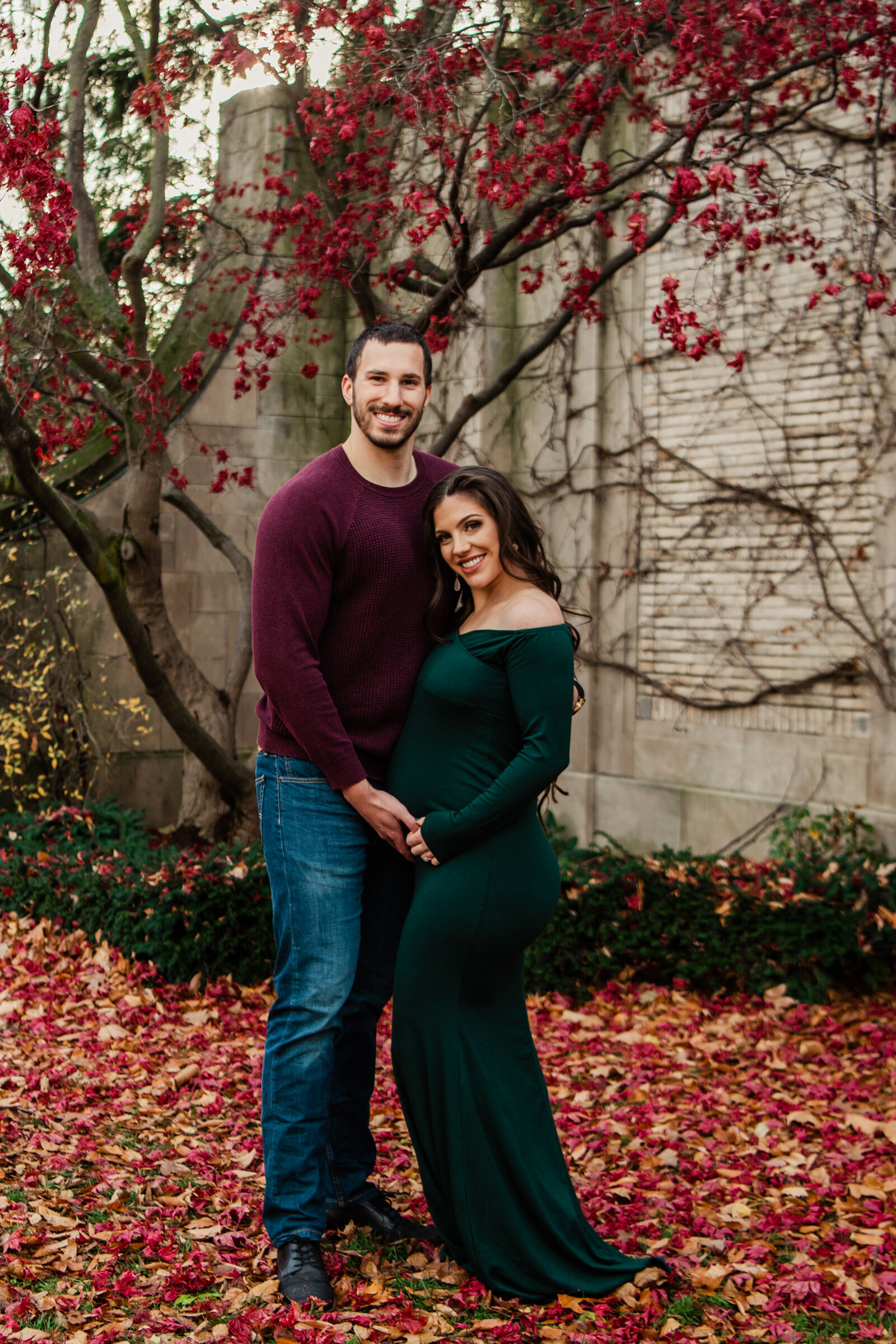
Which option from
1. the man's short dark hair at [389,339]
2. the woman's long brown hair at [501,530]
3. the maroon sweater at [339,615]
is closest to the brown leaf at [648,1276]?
the maroon sweater at [339,615]

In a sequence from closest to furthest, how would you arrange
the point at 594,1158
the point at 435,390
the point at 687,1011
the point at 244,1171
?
the point at 244,1171 < the point at 594,1158 < the point at 687,1011 < the point at 435,390

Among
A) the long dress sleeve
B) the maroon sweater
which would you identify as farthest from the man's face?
the long dress sleeve

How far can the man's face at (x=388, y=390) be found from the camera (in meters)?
2.77

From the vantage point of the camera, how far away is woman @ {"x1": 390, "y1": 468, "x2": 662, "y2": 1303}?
2.64m

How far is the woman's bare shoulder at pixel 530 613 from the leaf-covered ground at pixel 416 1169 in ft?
4.88

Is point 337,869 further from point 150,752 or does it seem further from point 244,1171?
point 150,752

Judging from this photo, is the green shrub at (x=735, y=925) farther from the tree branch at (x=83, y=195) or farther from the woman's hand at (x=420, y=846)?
the tree branch at (x=83, y=195)

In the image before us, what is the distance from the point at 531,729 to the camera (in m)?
2.60

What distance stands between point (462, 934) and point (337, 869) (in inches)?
13.0

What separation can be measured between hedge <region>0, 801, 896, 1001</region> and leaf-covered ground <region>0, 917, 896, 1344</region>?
0.12 m

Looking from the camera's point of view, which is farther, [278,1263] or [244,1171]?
[244,1171]

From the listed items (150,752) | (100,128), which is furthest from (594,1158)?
(100,128)

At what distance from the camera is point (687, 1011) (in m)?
5.06

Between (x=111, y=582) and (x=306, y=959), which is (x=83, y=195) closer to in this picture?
(x=111, y=582)
